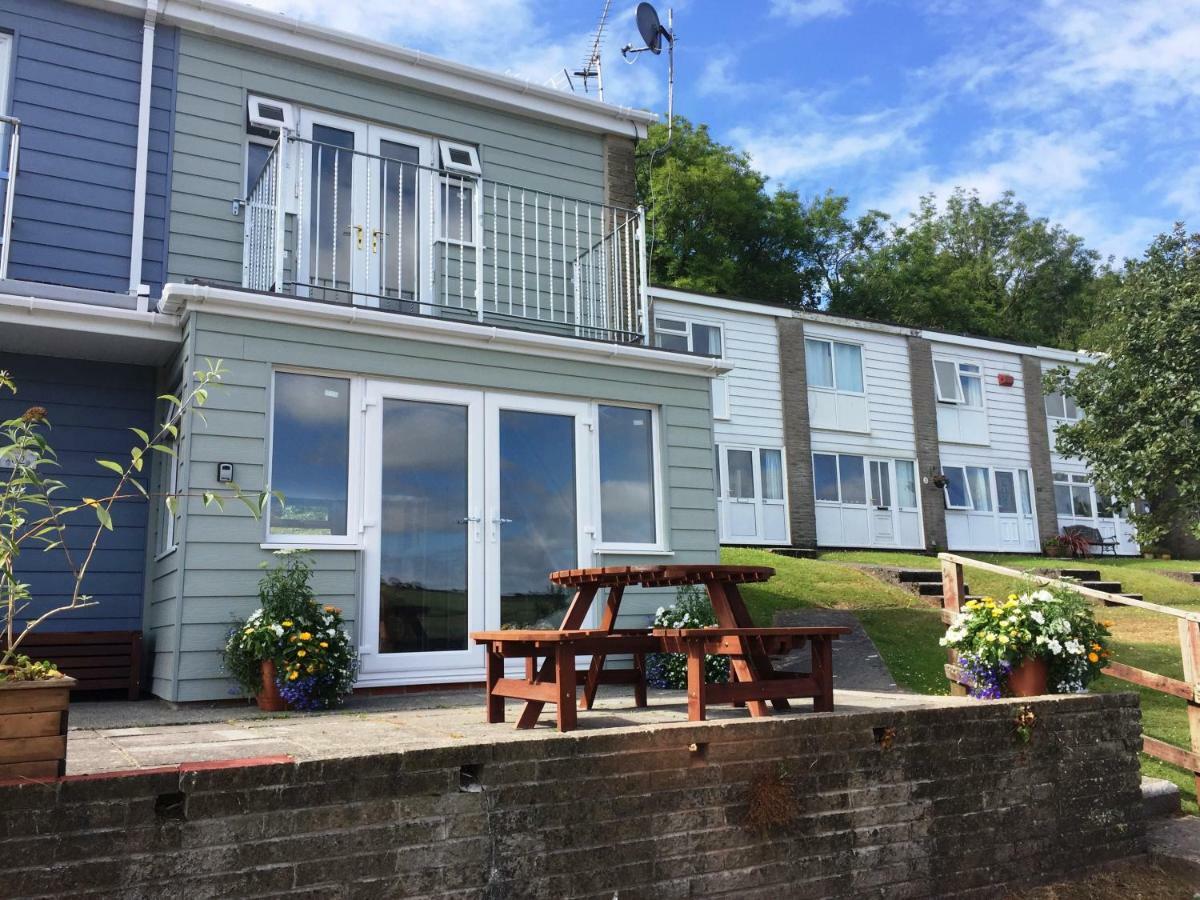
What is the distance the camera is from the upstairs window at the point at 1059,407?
85.4 feet

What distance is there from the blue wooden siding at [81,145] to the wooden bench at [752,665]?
595cm

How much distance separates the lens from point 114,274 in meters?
8.13

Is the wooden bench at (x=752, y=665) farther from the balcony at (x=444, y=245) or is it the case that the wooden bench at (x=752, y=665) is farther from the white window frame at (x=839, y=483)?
the white window frame at (x=839, y=483)

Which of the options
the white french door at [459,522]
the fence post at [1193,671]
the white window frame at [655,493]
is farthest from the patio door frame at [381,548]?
the fence post at [1193,671]

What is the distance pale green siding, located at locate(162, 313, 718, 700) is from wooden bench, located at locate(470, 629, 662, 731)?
7.37 ft

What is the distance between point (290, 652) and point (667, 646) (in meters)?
2.75

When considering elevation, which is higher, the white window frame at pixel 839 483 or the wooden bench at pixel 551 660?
the white window frame at pixel 839 483

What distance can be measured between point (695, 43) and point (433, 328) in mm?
6643

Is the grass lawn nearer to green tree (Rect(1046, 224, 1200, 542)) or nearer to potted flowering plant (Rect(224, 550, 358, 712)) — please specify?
green tree (Rect(1046, 224, 1200, 542))

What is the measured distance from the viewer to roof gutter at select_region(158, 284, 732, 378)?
22.5 feet

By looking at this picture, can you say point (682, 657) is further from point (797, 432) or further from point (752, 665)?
point (797, 432)

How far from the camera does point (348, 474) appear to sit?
730 centimetres

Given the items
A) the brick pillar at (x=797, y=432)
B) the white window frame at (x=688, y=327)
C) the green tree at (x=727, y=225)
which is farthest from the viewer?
the green tree at (x=727, y=225)

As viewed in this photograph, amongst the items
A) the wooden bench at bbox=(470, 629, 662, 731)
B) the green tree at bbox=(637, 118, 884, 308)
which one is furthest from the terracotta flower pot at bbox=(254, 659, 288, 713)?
the green tree at bbox=(637, 118, 884, 308)
